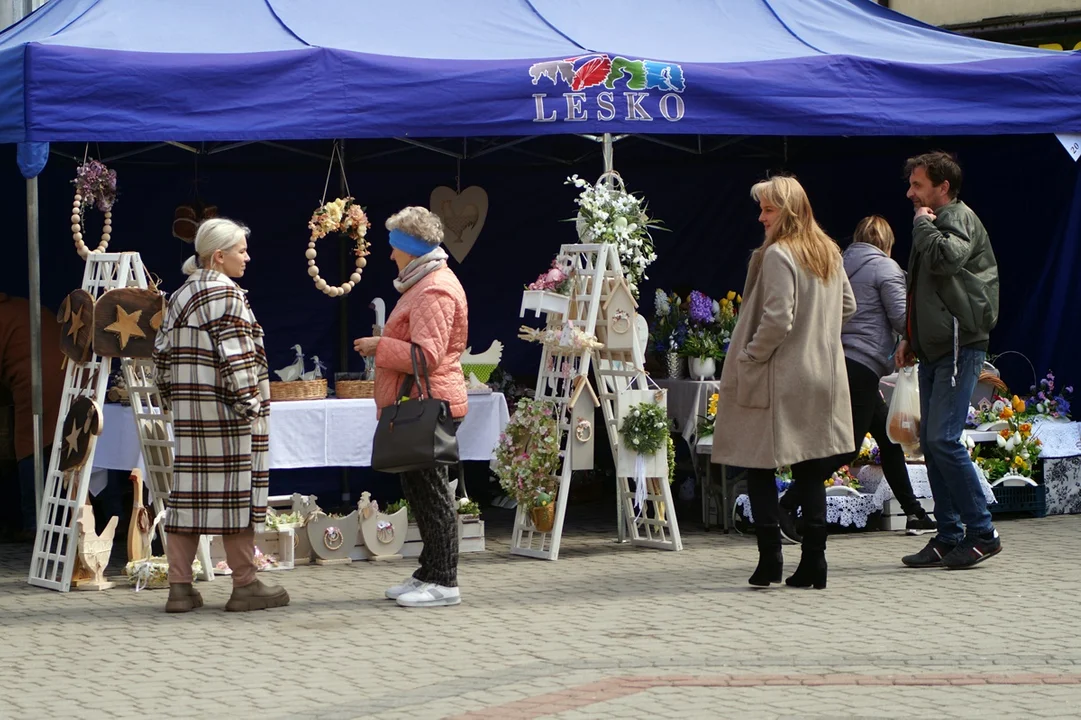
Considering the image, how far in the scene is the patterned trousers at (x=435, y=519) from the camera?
6934 millimetres

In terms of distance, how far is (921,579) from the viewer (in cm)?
753

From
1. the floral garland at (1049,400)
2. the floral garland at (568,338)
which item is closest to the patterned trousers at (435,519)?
the floral garland at (568,338)

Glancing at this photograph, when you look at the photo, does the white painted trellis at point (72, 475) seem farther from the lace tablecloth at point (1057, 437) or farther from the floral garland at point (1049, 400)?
the floral garland at point (1049, 400)

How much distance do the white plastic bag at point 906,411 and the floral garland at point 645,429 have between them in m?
1.22

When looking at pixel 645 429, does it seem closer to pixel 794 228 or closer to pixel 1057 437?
pixel 794 228

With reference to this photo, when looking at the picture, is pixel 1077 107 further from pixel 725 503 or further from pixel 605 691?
pixel 605 691

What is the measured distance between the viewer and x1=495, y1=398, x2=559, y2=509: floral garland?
27.4 ft

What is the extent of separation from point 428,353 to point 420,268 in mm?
412

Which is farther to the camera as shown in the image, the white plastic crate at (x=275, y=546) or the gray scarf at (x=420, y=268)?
the white plastic crate at (x=275, y=546)

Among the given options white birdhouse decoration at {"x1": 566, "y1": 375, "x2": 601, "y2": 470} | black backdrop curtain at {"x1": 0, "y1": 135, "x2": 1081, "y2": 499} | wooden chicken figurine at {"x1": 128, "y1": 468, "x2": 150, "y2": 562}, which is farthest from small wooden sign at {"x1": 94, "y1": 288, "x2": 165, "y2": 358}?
black backdrop curtain at {"x1": 0, "y1": 135, "x2": 1081, "y2": 499}

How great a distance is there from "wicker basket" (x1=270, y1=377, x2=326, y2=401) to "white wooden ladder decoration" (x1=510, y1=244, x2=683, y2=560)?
1.29 metres

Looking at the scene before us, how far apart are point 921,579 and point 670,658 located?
6.79ft

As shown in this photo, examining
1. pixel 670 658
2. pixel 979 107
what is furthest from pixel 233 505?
pixel 979 107

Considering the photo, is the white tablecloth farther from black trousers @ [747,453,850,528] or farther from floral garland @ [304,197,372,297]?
black trousers @ [747,453,850,528]
